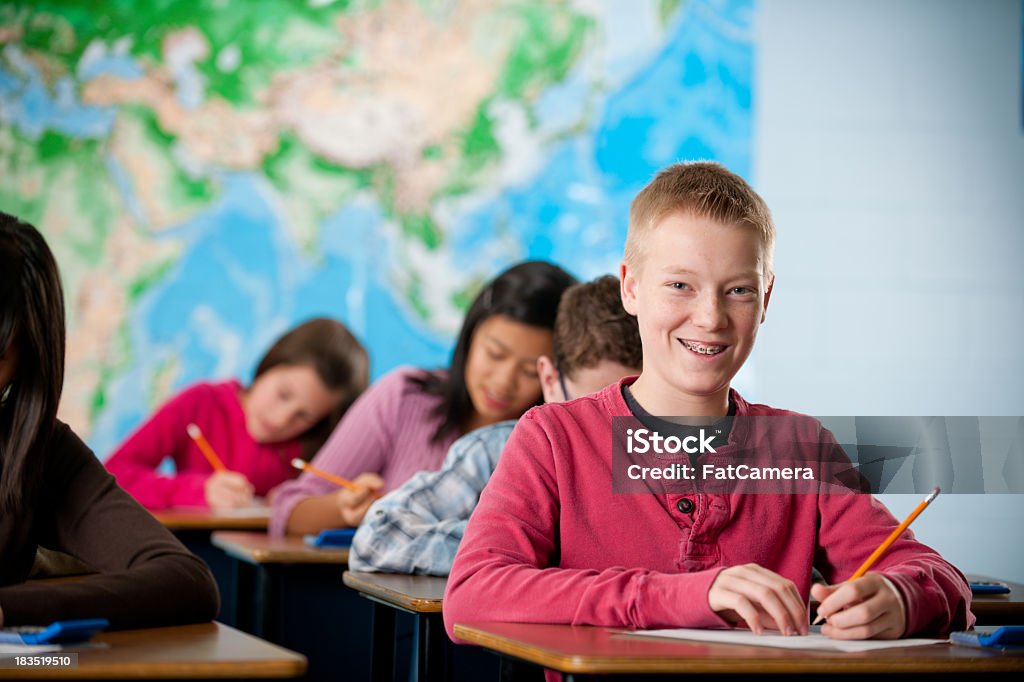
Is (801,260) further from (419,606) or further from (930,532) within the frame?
(419,606)

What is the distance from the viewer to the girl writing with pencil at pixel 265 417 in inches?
147

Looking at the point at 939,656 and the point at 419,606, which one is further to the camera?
the point at 419,606

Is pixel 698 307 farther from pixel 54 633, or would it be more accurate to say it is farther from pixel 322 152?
pixel 322 152

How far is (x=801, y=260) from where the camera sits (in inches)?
170

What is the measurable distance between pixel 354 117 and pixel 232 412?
4.02ft

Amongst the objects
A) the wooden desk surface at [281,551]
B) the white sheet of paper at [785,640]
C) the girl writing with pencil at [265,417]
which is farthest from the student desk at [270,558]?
the white sheet of paper at [785,640]

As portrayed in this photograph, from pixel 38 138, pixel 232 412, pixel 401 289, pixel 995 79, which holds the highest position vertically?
pixel 995 79

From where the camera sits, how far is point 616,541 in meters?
1.40

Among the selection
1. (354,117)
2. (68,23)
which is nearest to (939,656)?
(354,117)

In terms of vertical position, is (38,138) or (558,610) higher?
(38,138)

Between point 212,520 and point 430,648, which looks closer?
point 430,648

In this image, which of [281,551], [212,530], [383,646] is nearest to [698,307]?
[383,646]

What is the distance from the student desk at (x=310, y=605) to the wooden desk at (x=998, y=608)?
1.11 m

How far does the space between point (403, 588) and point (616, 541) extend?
45cm
